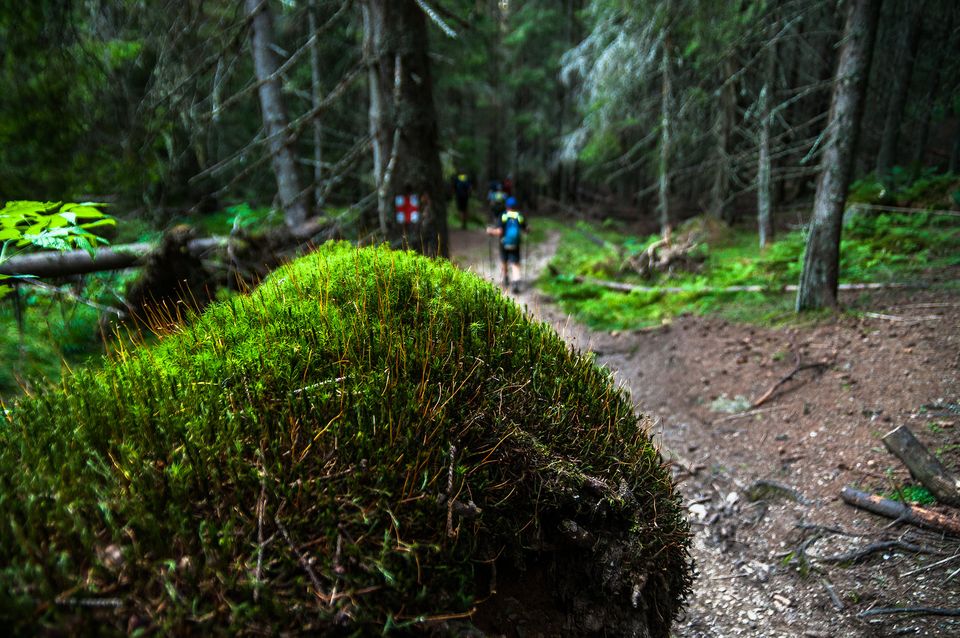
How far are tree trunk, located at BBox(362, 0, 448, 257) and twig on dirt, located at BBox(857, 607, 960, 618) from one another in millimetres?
4896

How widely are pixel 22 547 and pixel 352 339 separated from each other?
4.50 feet

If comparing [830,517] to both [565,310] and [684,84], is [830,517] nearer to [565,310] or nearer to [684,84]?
[565,310]

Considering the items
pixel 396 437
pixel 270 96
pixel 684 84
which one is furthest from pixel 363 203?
pixel 684 84

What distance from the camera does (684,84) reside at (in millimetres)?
13398

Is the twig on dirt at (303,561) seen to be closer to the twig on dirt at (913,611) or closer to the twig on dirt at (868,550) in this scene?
the twig on dirt at (913,611)

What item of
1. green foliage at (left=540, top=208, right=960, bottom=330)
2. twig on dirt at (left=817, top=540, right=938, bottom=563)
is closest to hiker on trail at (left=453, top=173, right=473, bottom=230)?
green foliage at (left=540, top=208, right=960, bottom=330)

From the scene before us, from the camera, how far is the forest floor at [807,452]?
353 centimetres

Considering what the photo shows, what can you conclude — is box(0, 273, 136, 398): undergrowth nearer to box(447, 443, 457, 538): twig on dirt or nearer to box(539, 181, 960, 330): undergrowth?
box(447, 443, 457, 538): twig on dirt

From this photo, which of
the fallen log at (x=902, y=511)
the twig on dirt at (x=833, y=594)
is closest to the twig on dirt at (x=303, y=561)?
the twig on dirt at (x=833, y=594)

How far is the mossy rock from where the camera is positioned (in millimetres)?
1526

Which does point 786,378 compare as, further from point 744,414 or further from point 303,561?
point 303,561

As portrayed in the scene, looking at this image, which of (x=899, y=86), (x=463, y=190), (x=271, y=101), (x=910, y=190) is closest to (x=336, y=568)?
(x=271, y=101)

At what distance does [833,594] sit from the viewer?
142 inches

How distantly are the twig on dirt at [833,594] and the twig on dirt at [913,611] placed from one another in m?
0.13
